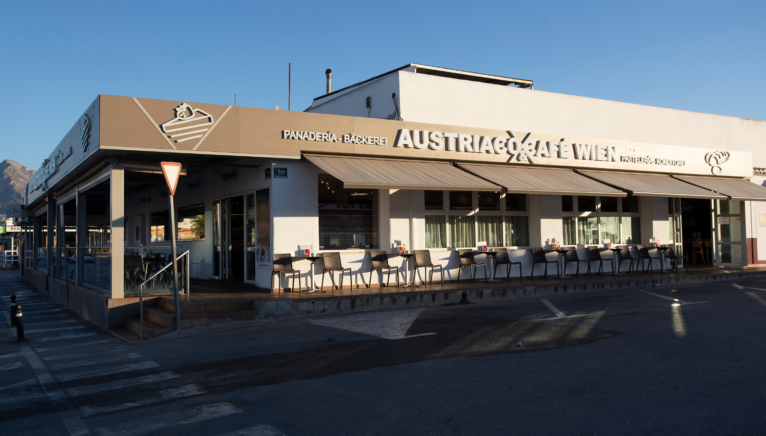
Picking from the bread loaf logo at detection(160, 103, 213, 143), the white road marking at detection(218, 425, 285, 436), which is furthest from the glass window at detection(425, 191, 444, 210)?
the white road marking at detection(218, 425, 285, 436)

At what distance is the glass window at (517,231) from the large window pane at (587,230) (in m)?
1.97

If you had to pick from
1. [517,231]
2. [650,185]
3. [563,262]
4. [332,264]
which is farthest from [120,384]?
[650,185]

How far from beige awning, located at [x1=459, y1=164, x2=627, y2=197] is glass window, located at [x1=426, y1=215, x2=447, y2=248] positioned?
1.45m

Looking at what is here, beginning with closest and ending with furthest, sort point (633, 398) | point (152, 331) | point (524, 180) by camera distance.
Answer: point (633, 398)
point (152, 331)
point (524, 180)

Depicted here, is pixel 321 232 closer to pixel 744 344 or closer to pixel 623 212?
pixel 744 344

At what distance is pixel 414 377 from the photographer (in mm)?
5598

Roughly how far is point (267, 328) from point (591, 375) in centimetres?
538

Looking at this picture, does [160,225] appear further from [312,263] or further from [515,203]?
[515,203]

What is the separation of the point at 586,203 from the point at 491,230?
365cm

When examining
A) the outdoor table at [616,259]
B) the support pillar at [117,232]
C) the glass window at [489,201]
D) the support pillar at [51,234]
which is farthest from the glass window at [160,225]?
the outdoor table at [616,259]

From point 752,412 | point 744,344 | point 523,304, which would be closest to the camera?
point 752,412

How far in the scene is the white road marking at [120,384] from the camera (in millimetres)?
5645

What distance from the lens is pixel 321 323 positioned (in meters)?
9.38

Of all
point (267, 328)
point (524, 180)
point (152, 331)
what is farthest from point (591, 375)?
point (524, 180)
